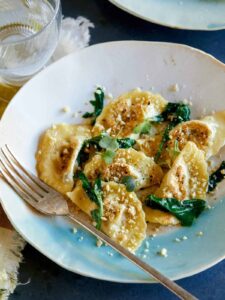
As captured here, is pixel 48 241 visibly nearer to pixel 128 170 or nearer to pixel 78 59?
pixel 128 170

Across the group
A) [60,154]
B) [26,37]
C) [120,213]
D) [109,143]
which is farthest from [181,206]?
[26,37]

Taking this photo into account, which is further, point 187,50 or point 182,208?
point 187,50

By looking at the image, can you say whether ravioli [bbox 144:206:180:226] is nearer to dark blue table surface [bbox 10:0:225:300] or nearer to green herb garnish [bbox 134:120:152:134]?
dark blue table surface [bbox 10:0:225:300]

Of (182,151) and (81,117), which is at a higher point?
(182,151)

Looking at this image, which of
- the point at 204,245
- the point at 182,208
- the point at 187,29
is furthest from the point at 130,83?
the point at 204,245

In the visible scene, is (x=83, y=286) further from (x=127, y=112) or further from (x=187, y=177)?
(x=127, y=112)

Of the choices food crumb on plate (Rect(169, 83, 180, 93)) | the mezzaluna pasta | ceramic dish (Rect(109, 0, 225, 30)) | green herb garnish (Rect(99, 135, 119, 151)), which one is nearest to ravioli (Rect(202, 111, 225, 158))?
the mezzaluna pasta
